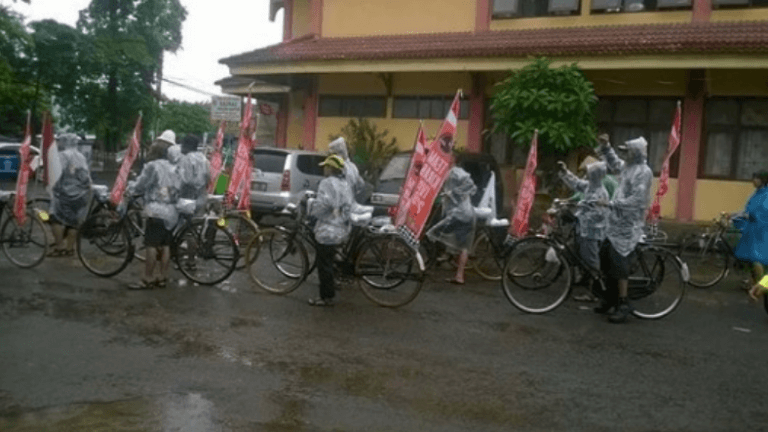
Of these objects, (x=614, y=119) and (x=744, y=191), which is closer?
(x=744, y=191)

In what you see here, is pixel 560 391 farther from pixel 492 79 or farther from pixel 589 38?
pixel 492 79

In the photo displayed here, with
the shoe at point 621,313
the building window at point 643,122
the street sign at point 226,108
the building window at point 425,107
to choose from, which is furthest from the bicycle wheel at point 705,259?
the street sign at point 226,108

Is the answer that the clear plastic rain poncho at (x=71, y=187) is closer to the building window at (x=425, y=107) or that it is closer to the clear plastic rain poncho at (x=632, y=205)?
the clear plastic rain poncho at (x=632, y=205)

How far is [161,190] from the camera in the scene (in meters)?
8.80

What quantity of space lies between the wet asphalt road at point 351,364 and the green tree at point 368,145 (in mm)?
10075

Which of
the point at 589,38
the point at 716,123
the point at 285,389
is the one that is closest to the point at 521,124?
the point at 589,38

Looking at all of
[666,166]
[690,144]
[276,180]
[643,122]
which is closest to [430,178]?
[666,166]

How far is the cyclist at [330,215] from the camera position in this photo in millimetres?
8219

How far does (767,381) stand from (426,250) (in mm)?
5319

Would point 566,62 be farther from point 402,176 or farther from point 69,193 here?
point 69,193

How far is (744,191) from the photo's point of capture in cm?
1627

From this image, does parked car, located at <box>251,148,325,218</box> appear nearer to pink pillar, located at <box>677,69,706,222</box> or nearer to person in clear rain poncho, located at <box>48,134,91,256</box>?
person in clear rain poncho, located at <box>48,134,91,256</box>

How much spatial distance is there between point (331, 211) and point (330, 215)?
0.14 ft

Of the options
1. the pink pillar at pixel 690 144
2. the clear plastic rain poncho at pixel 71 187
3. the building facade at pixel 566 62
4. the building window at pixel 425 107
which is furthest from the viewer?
the building window at pixel 425 107
